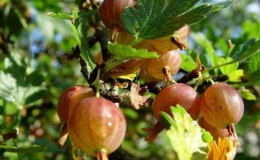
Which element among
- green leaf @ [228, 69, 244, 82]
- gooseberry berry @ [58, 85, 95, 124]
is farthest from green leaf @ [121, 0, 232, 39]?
green leaf @ [228, 69, 244, 82]

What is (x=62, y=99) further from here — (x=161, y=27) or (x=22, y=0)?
(x=22, y=0)

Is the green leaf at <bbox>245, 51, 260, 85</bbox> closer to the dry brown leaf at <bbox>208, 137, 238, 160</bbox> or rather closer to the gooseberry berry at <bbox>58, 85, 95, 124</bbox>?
the dry brown leaf at <bbox>208, 137, 238, 160</bbox>

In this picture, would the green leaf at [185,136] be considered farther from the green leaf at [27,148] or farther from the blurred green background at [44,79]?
the blurred green background at [44,79]

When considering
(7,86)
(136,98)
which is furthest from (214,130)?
(7,86)

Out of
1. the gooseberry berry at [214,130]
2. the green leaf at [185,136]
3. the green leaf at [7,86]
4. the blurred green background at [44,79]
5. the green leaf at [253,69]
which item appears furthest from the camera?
the blurred green background at [44,79]

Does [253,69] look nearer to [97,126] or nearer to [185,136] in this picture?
[185,136]

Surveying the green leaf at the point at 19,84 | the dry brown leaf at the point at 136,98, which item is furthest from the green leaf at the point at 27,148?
the green leaf at the point at 19,84
